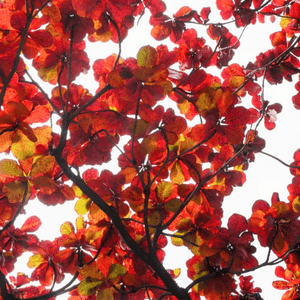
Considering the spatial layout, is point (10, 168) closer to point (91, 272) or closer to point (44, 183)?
point (44, 183)

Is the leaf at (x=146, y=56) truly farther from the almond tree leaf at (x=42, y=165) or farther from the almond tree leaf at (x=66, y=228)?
the almond tree leaf at (x=66, y=228)

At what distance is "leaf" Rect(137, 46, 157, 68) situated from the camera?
2.76 feet

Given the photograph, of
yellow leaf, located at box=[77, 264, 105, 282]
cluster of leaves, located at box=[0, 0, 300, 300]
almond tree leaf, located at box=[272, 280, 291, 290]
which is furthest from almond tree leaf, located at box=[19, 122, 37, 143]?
almond tree leaf, located at box=[272, 280, 291, 290]

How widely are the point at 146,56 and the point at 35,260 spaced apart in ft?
2.75

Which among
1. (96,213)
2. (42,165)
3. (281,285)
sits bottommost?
(281,285)

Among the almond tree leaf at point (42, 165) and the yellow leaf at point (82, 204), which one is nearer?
the almond tree leaf at point (42, 165)

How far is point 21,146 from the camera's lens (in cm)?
95

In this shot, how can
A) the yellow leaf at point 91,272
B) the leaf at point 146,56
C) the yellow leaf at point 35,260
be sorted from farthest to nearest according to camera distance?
the yellow leaf at point 35,260, the yellow leaf at point 91,272, the leaf at point 146,56

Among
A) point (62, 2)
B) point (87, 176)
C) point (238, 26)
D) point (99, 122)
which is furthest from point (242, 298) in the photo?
point (62, 2)

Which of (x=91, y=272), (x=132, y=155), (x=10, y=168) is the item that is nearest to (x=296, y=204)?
(x=132, y=155)

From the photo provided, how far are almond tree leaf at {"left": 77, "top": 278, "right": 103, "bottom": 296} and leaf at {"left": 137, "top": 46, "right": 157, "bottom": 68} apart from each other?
0.66 meters

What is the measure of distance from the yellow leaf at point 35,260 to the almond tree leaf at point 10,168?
355mm

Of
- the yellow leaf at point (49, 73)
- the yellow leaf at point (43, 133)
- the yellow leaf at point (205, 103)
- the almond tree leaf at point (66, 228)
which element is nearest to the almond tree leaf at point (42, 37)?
the yellow leaf at point (49, 73)

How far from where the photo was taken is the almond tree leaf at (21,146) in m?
0.94
